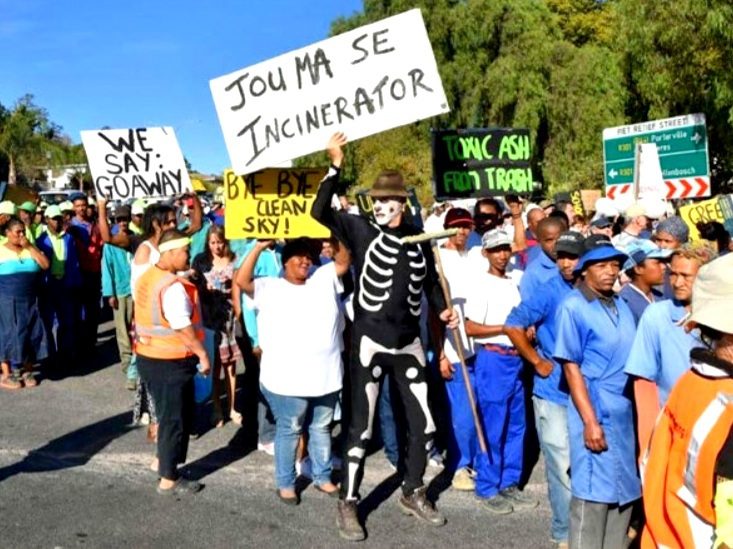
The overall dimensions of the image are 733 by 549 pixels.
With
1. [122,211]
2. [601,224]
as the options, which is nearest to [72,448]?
[122,211]

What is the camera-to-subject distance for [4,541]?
186 inches

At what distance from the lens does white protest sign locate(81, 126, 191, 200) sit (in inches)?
287

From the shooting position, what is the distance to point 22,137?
65438 millimetres

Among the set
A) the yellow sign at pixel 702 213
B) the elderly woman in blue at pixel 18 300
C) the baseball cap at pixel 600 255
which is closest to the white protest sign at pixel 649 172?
the yellow sign at pixel 702 213

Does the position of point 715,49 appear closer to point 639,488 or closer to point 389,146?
point 639,488

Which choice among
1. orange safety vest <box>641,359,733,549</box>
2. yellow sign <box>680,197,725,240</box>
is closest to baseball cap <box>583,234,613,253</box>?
orange safety vest <box>641,359,733,549</box>

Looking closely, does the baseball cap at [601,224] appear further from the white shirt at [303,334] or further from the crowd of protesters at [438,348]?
the white shirt at [303,334]

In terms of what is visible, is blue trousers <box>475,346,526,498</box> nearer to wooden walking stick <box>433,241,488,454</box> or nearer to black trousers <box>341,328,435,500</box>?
wooden walking stick <box>433,241,488,454</box>

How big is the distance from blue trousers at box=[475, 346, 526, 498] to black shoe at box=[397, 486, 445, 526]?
46 cm

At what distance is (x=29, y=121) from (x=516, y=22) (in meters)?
Answer: 53.0

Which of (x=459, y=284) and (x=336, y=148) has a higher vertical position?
(x=336, y=148)

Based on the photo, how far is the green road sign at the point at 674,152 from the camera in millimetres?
9289

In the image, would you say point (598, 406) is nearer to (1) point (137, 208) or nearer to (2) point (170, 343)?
(2) point (170, 343)

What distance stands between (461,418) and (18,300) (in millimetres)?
5270
